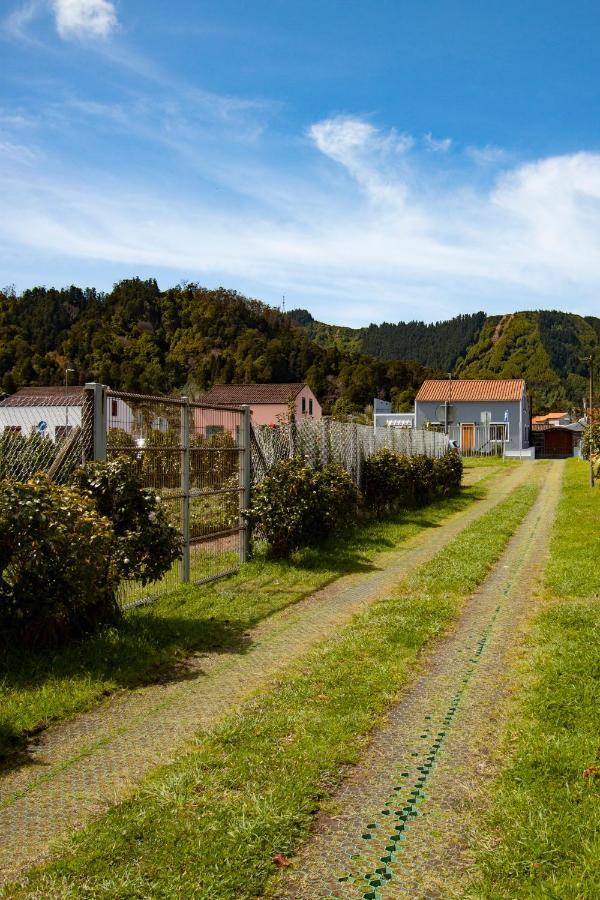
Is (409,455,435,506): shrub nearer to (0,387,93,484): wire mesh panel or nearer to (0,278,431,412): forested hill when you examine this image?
(0,387,93,484): wire mesh panel

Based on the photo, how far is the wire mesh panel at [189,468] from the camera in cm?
746

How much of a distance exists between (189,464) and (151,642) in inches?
104

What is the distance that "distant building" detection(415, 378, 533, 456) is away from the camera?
178 ft

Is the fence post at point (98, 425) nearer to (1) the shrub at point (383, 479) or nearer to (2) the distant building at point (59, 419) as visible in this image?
(2) the distant building at point (59, 419)

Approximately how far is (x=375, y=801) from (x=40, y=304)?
119240 mm

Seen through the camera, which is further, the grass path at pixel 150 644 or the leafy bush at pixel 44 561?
the leafy bush at pixel 44 561

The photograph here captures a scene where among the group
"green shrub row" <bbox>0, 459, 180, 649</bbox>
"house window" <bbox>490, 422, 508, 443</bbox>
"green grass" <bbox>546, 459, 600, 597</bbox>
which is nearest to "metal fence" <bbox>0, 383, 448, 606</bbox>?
"green shrub row" <bbox>0, 459, 180, 649</bbox>

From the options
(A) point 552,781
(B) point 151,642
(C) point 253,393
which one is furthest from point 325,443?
(C) point 253,393

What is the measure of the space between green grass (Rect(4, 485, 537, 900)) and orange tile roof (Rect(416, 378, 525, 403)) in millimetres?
50410

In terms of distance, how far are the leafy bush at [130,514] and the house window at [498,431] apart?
49689 mm

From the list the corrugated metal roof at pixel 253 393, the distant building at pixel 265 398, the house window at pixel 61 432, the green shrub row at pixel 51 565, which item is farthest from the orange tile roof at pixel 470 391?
the green shrub row at pixel 51 565

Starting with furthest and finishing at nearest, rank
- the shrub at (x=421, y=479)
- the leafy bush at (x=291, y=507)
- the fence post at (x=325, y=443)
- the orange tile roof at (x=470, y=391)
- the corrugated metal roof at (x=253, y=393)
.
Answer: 1. the corrugated metal roof at (x=253, y=393)
2. the orange tile roof at (x=470, y=391)
3. the shrub at (x=421, y=479)
4. the fence post at (x=325, y=443)
5. the leafy bush at (x=291, y=507)

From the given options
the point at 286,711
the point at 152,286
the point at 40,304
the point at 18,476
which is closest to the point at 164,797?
the point at 286,711

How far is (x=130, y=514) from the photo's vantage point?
669 cm
